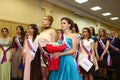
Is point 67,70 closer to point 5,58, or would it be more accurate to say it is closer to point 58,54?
point 58,54

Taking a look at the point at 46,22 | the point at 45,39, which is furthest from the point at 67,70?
the point at 46,22

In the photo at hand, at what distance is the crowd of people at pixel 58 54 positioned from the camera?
2.37m

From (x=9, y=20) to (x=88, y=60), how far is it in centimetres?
270

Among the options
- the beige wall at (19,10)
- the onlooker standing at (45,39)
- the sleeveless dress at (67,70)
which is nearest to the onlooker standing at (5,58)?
the beige wall at (19,10)

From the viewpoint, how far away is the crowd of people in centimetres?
237

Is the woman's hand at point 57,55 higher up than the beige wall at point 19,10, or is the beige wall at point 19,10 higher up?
the beige wall at point 19,10

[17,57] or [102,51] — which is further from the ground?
[102,51]

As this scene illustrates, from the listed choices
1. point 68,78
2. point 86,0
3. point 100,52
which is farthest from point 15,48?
point 86,0

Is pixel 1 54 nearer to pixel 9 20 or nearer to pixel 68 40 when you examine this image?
pixel 9 20

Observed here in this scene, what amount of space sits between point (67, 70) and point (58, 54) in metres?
0.21

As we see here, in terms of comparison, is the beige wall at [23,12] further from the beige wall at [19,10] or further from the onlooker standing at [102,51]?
the onlooker standing at [102,51]

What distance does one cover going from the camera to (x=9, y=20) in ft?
17.4

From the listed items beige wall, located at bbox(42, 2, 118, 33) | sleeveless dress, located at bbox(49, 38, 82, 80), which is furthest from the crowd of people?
beige wall, located at bbox(42, 2, 118, 33)

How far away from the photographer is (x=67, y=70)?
2.33m
